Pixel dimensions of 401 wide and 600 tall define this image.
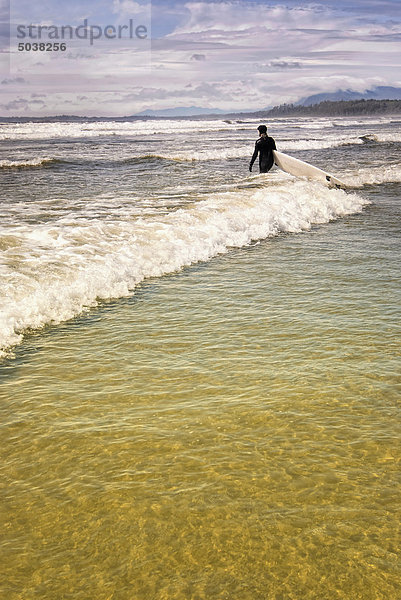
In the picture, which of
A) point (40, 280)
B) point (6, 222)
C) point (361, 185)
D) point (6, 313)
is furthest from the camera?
point (361, 185)

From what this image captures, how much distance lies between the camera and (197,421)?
3.53 m

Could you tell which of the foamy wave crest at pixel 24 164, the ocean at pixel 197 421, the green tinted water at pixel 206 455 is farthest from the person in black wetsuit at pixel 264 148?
the green tinted water at pixel 206 455

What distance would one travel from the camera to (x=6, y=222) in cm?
1053

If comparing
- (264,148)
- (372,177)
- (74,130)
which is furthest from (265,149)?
(74,130)

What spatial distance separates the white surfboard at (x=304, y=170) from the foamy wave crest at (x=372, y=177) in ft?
2.86

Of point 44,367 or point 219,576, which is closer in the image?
point 219,576

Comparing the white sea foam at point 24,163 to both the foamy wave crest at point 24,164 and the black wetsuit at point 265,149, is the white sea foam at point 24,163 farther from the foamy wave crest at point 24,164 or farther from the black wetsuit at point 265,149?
the black wetsuit at point 265,149

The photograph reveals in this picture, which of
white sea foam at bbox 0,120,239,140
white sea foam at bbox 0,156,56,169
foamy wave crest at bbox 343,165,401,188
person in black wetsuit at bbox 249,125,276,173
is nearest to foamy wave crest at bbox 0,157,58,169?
white sea foam at bbox 0,156,56,169

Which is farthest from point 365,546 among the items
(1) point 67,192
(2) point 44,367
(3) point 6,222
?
(1) point 67,192

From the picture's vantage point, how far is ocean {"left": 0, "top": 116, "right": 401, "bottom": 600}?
234 cm

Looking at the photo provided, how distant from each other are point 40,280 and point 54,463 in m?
3.78

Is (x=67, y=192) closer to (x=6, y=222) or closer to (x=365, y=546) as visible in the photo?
(x=6, y=222)

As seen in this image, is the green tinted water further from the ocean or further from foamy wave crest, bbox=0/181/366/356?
foamy wave crest, bbox=0/181/366/356

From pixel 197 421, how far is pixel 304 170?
15.1 m
